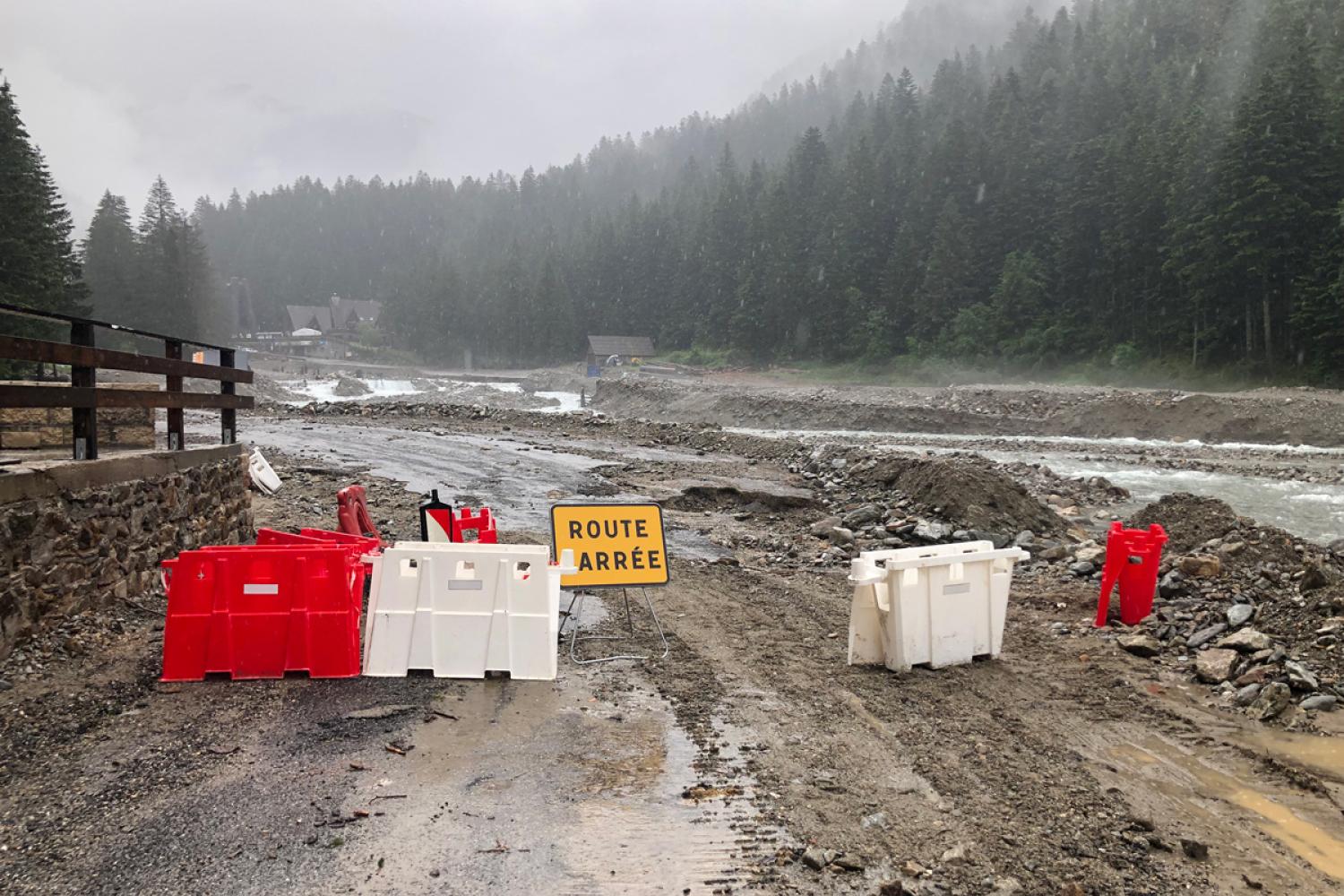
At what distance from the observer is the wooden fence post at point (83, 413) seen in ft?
21.2

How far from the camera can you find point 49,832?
376 centimetres

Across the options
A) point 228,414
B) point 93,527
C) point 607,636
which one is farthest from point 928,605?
point 228,414

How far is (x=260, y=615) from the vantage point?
5633 millimetres

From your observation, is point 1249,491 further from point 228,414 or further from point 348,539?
point 228,414

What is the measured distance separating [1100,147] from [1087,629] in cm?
6507

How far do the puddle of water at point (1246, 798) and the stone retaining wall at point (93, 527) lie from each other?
22.9 ft

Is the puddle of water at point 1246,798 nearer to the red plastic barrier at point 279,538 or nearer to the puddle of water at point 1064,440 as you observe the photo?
the red plastic barrier at point 279,538

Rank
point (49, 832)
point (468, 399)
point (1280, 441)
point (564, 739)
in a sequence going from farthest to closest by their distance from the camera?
point (468, 399), point (1280, 441), point (564, 739), point (49, 832)

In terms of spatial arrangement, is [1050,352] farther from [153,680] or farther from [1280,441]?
[153,680]

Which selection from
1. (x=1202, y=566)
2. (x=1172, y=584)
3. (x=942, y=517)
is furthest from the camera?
(x=942, y=517)

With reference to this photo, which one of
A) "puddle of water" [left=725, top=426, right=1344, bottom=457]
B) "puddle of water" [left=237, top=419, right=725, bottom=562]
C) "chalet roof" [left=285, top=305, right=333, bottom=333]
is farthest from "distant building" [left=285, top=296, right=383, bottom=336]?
"puddle of water" [left=237, top=419, right=725, bottom=562]

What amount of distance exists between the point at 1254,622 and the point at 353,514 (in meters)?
8.87

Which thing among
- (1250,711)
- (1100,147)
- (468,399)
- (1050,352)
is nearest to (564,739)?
(1250,711)

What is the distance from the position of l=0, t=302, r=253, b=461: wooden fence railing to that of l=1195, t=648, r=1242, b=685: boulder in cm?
852
